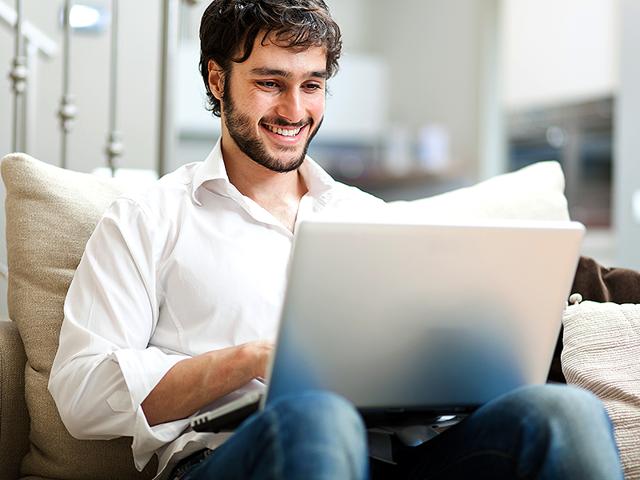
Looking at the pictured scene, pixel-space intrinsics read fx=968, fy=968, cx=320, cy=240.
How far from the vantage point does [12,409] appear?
1541 mm

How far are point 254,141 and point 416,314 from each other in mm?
623

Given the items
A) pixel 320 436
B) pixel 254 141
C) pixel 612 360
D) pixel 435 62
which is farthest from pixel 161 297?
pixel 435 62

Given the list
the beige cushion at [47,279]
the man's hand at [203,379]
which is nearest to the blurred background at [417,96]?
the beige cushion at [47,279]

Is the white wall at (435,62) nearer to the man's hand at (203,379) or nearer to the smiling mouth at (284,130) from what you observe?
A: the smiling mouth at (284,130)

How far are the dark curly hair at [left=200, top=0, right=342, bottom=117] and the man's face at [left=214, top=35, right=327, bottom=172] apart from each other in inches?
0.6

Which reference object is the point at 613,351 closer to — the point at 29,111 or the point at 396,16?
the point at 29,111

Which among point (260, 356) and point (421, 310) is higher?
point (421, 310)

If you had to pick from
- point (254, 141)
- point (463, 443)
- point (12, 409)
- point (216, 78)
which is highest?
point (216, 78)

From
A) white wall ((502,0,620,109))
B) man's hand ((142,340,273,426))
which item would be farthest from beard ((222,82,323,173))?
white wall ((502,0,620,109))

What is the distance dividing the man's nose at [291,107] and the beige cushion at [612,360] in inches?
22.4

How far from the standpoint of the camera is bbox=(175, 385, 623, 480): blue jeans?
1007 millimetres

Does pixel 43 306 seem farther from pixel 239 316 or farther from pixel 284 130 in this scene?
pixel 284 130

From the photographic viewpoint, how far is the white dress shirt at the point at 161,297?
1.36 metres

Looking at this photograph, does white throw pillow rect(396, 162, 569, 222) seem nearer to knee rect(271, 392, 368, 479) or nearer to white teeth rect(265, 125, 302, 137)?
white teeth rect(265, 125, 302, 137)
